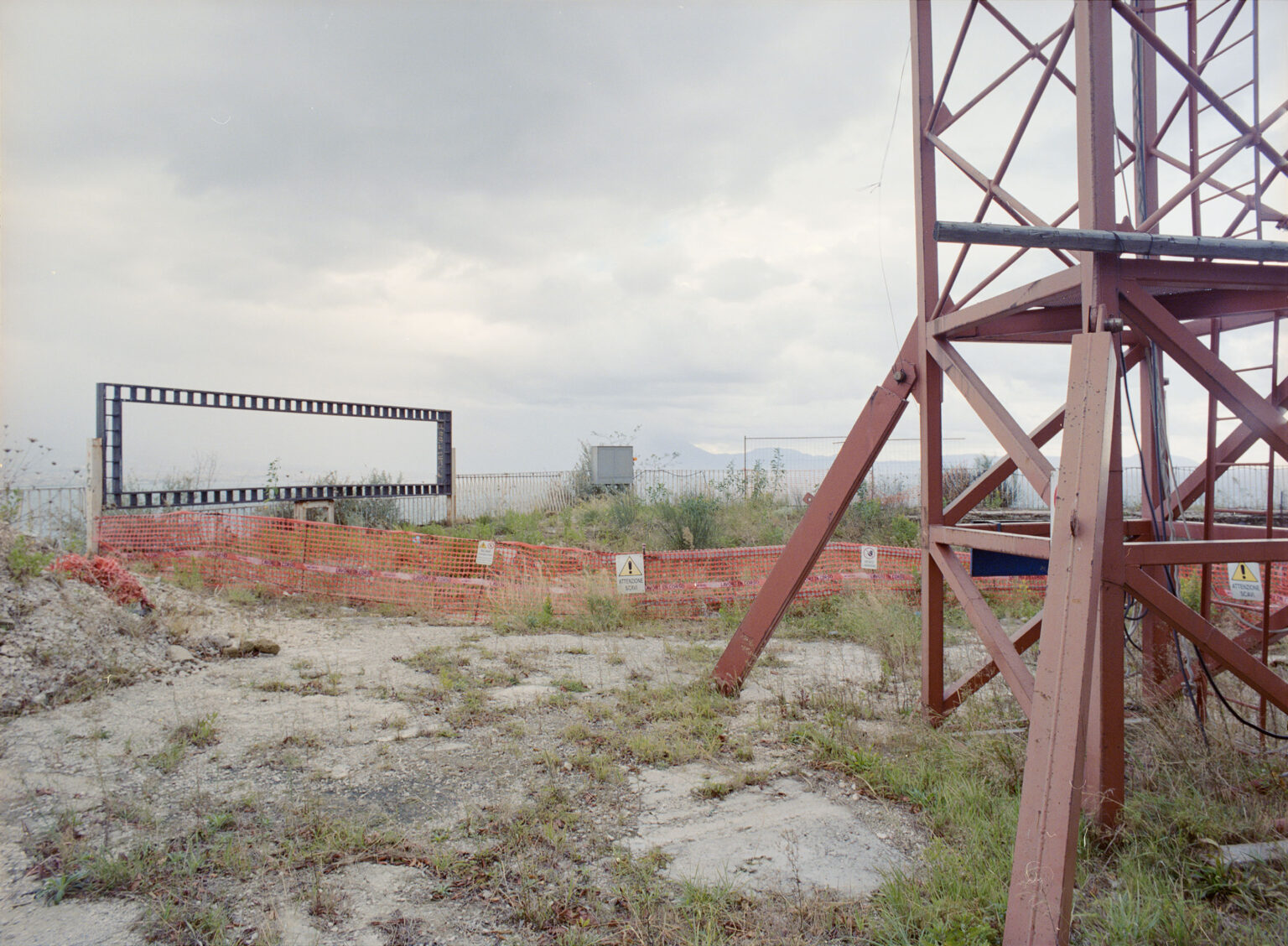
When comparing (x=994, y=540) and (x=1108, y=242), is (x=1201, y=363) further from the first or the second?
(x=994, y=540)

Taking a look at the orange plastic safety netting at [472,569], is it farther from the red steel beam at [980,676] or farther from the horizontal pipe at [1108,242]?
the horizontal pipe at [1108,242]

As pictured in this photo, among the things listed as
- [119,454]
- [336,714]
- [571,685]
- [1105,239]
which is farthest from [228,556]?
[1105,239]

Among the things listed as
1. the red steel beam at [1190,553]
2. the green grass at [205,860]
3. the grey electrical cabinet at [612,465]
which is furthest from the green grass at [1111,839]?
the grey electrical cabinet at [612,465]

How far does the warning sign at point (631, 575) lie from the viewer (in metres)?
9.41

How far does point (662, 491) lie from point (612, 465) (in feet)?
22.4

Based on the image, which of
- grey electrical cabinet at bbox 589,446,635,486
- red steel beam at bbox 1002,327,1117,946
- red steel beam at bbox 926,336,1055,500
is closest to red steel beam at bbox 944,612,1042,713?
red steel beam at bbox 926,336,1055,500

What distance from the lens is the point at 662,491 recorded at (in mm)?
17078

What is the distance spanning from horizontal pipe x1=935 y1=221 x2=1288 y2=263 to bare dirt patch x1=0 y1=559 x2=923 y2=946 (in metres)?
2.87

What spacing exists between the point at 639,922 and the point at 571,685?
3473 mm

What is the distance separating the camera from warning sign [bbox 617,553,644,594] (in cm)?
941

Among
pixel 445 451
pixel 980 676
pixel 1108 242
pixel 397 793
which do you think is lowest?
pixel 397 793

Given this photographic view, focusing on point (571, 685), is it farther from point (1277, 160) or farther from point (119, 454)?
point (119, 454)

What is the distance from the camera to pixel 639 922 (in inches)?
114

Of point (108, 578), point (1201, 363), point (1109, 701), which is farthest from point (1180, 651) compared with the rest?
point (108, 578)
